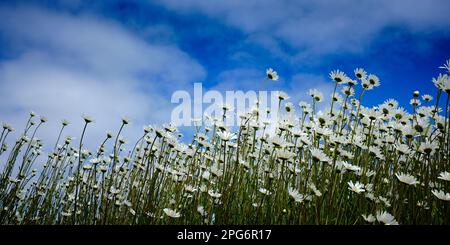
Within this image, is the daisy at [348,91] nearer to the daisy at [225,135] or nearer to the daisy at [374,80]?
the daisy at [374,80]

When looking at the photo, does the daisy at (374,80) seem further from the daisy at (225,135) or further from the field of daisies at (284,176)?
the daisy at (225,135)

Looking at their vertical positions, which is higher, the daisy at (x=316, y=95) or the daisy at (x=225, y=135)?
the daisy at (x=316, y=95)

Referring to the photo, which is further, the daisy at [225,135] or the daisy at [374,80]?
the daisy at [374,80]

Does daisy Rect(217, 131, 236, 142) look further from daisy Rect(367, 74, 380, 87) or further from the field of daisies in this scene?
daisy Rect(367, 74, 380, 87)

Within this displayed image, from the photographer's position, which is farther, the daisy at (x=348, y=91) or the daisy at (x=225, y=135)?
the daisy at (x=348, y=91)

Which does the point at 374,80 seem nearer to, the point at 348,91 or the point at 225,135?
the point at 348,91

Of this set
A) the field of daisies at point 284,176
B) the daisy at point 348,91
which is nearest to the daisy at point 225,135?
the field of daisies at point 284,176

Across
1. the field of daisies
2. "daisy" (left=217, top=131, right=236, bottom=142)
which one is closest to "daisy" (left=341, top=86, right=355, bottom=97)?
the field of daisies

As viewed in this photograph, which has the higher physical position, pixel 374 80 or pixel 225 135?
pixel 374 80

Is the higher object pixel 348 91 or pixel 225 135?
pixel 348 91

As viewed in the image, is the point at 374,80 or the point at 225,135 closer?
the point at 225,135
